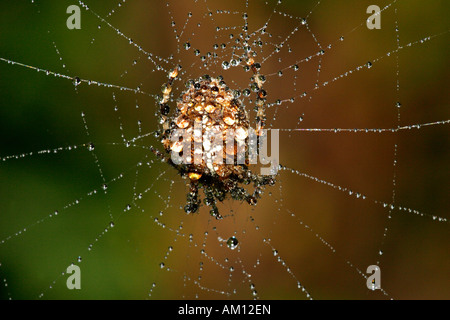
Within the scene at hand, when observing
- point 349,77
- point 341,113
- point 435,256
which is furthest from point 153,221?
point 435,256

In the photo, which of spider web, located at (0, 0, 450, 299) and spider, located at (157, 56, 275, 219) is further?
spider web, located at (0, 0, 450, 299)

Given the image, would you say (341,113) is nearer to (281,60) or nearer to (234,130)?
(281,60)

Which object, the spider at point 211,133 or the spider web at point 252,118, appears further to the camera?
the spider web at point 252,118

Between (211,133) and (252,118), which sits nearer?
(211,133)
